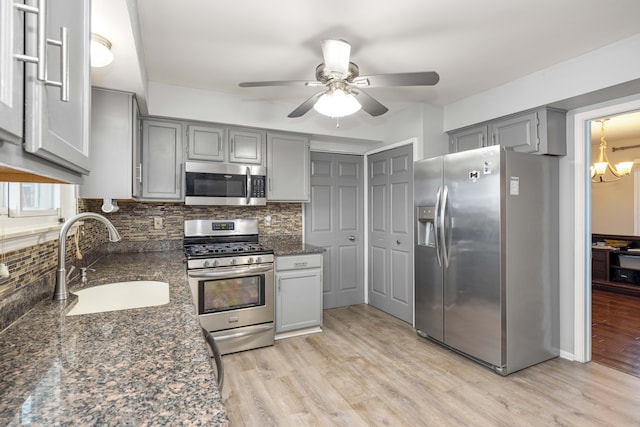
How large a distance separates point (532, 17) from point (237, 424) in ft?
9.69

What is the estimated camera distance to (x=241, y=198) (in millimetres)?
3191

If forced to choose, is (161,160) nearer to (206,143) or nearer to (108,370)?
(206,143)

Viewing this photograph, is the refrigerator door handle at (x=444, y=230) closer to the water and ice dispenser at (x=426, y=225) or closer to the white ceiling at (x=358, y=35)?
the water and ice dispenser at (x=426, y=225)

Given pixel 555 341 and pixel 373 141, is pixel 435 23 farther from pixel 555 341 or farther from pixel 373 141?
pixel 555 341

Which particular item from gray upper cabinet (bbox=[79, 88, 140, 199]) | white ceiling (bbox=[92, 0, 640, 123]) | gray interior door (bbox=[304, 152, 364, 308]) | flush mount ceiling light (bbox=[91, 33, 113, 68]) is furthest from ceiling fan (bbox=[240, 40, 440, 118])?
gray interior door (bbox=[304, 152, 364, 308])

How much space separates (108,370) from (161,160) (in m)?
2.50

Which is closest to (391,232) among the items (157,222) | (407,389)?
(407,389)

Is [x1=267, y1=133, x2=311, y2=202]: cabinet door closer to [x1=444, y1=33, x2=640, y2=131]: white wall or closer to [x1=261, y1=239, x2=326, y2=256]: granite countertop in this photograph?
[x1=261, y1=239, x2=326, y2=256]: granite countertop

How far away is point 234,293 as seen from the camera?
288cm

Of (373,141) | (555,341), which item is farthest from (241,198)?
(555,341)

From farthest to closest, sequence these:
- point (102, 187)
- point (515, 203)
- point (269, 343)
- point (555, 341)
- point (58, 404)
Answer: point (269, 343) < point (555, 341) < point (515, 203) < point (102, 187) < point (58, 404)

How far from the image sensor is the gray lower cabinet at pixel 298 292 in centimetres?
313

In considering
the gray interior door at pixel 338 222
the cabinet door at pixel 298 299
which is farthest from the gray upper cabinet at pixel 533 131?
the cabinet door at pixel 298 299

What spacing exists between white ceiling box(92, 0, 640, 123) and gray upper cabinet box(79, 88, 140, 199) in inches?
4.8
